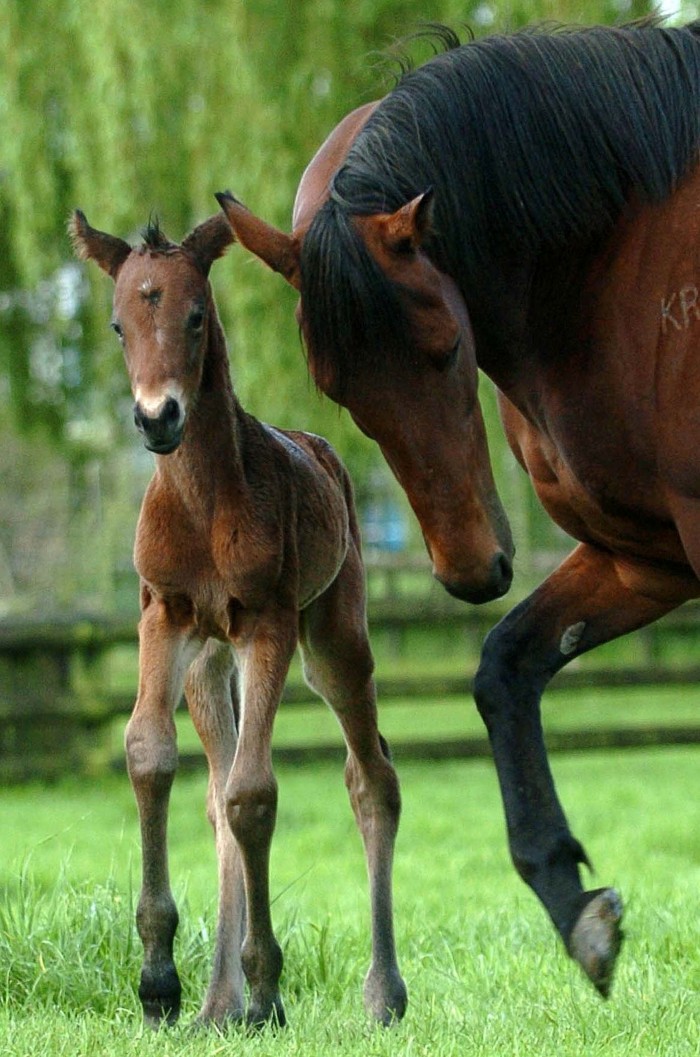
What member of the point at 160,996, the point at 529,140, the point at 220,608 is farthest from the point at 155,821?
the point at 529,140

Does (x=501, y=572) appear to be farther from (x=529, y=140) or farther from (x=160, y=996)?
(x=160, y=996)

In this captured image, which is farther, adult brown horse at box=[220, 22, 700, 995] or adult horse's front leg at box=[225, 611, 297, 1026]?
adult horse's front leg at box=[225, 611, 297, 1026]

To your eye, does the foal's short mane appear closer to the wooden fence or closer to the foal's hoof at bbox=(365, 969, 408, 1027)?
the foal's hoof at bbox=(365, 969, 408, 1027)

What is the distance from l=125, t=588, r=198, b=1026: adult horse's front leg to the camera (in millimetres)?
3516

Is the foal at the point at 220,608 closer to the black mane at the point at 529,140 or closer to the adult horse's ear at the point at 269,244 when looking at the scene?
the adult horse's ear at the point at 269,244

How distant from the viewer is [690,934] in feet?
14.8

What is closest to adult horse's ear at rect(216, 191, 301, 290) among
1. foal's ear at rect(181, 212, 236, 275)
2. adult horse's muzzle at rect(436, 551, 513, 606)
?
foal's ear at rect(181, 212, 236, 275)

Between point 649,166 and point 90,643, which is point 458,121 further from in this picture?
point 90,643

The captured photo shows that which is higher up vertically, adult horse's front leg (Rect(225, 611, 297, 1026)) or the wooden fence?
adult horse's front leg (Rect(225, 611, 297, 1026))

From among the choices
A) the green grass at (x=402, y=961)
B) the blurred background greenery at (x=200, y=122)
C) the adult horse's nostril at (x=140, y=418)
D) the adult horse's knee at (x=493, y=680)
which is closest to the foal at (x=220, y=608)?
the adult horse's nostril at (x=140, y=418)

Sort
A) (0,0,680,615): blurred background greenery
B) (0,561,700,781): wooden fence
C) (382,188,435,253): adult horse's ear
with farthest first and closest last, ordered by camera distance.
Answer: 1. (0,561,700,781): wooden fence
2. (0,0,680,615): blurred background greenery
3. (382,188,435,253): adult horse's ear

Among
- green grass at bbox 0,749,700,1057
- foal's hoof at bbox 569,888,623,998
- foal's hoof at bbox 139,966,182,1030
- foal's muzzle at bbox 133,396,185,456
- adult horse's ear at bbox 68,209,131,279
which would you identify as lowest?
green grass at bbox 0,749,700,1057

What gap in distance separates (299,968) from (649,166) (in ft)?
7.20

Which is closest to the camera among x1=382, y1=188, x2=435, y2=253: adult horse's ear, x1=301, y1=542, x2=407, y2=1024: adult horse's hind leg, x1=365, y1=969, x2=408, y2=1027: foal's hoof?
x1=382, y1=188, x2=435, y2=253: adult horse's ear
